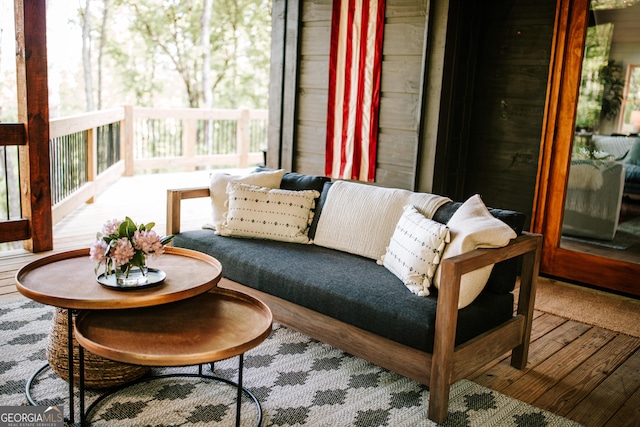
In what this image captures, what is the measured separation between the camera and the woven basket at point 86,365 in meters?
2.44

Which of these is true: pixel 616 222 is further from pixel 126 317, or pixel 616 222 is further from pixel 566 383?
pixel 126 317

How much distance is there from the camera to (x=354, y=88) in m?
4.72

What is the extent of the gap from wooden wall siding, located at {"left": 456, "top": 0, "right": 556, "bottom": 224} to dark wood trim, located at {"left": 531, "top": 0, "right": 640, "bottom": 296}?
0.17m

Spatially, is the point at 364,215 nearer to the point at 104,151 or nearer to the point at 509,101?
the point at 509,101

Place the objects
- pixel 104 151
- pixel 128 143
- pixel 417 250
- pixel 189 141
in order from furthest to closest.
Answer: pixel 189 141 → pixel 128 143 → pixel 104 151 → pixel 417 250

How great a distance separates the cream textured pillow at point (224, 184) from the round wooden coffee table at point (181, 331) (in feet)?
3.75

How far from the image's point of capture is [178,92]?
16.0 m

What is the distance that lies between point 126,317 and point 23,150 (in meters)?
2.64

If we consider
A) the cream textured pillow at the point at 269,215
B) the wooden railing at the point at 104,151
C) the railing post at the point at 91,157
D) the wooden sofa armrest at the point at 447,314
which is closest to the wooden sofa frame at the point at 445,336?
the wooden sofa armrest at the point at 447,314

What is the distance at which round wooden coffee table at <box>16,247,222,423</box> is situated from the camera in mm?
2193

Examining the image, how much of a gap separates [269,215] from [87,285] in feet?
4.26

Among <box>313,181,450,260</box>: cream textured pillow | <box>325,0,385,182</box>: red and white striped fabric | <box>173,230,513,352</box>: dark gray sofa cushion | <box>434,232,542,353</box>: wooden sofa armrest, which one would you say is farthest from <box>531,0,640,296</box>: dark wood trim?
<box>434,232,542,353</box>: wooden sofa armrest

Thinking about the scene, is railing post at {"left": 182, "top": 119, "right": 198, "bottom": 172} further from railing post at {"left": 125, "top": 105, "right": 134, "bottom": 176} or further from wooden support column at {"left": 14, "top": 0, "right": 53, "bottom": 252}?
wooden support column at {"left": 14, "top": 0, "right": 53, "bottom": 252}

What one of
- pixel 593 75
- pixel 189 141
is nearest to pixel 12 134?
pixel 593 75
